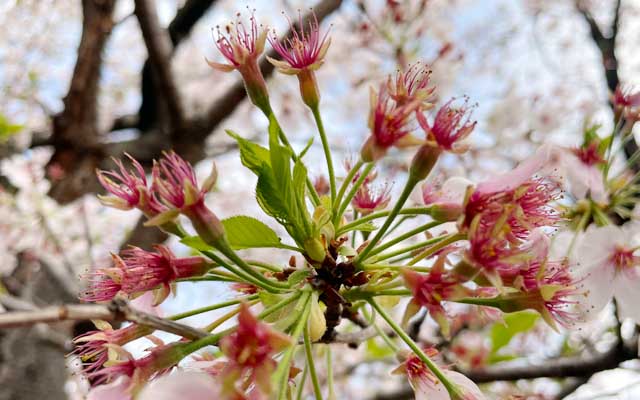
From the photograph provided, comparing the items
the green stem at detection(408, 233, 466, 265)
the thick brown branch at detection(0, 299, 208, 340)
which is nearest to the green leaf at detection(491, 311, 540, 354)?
the green stem at detection(408, 233, 466, 265)

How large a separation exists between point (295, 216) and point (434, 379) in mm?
357

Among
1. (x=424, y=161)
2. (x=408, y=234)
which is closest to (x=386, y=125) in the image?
(x=424, y=161)

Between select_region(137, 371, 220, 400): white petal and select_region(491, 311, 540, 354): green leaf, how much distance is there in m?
1.34

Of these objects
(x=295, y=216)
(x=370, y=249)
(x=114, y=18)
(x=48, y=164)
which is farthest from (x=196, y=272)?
(x=48, y=164)

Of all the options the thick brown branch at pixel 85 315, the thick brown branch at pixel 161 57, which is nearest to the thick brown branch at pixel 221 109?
the thick brown branch at pixel 161 57

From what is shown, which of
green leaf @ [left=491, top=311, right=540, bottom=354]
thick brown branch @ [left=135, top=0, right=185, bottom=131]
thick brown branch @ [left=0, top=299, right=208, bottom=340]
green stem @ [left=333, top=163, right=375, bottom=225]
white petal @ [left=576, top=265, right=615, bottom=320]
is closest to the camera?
thick brown branch @ [left=0, top=299, right=208, bottom=340]

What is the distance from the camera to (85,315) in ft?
1.46

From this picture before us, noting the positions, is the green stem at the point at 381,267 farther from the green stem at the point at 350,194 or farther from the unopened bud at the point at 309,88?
the unopened bud at the point at 309,88

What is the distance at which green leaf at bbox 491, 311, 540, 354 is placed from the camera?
184 centimetres

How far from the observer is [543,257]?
0.87 meters

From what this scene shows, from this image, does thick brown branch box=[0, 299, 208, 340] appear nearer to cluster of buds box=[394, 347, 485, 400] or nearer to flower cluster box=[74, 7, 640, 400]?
flower cluster box=[74, 7, 640, 400]

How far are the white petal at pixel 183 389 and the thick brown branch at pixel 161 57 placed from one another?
1.97 metres

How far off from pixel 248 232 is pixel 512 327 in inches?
53.2

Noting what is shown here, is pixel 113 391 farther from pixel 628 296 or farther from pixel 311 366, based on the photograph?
pixel 628 296
